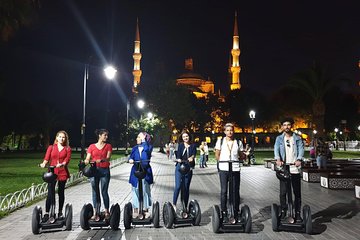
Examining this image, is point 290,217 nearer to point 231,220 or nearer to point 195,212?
point 231,220

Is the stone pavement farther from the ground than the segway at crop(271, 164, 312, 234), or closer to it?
closer to it

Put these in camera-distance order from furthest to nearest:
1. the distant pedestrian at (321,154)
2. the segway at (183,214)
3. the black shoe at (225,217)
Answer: the distant pedestrian at (321,154), the segway at (183,214), the black shoe at (225,217)

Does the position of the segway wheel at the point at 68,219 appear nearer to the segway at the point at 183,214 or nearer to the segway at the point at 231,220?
the segway at the point at 183,214

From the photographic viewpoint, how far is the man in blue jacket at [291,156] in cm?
642

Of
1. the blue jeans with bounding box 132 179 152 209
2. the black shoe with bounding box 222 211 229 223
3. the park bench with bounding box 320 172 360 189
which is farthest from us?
the park bench with bounding box 320 172 360 189

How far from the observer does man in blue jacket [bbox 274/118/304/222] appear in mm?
6418

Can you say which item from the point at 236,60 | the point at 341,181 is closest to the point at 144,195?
the point at 341,181

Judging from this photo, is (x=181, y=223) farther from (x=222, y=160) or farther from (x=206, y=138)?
(x=206, y=138)

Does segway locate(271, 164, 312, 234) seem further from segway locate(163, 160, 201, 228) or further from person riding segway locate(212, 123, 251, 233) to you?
segway locate(163, 160, 201, 228)

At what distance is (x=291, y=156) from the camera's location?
6.47m

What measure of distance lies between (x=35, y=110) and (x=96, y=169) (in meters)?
58.9

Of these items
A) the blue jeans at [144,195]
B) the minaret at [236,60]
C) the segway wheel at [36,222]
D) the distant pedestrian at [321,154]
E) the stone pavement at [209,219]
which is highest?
the minaret at [236,60]

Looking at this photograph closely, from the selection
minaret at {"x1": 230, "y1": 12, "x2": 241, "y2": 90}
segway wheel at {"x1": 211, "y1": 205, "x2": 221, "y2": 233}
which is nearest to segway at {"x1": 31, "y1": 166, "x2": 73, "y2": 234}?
segway wheel at {"x1": 211, "y1": 205, "x2": 221, "y2": 233}

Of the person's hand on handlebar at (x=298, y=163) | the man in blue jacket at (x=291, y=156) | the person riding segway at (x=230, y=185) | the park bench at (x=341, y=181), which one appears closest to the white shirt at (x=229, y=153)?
the person riding segway at (x=230, y=185)
